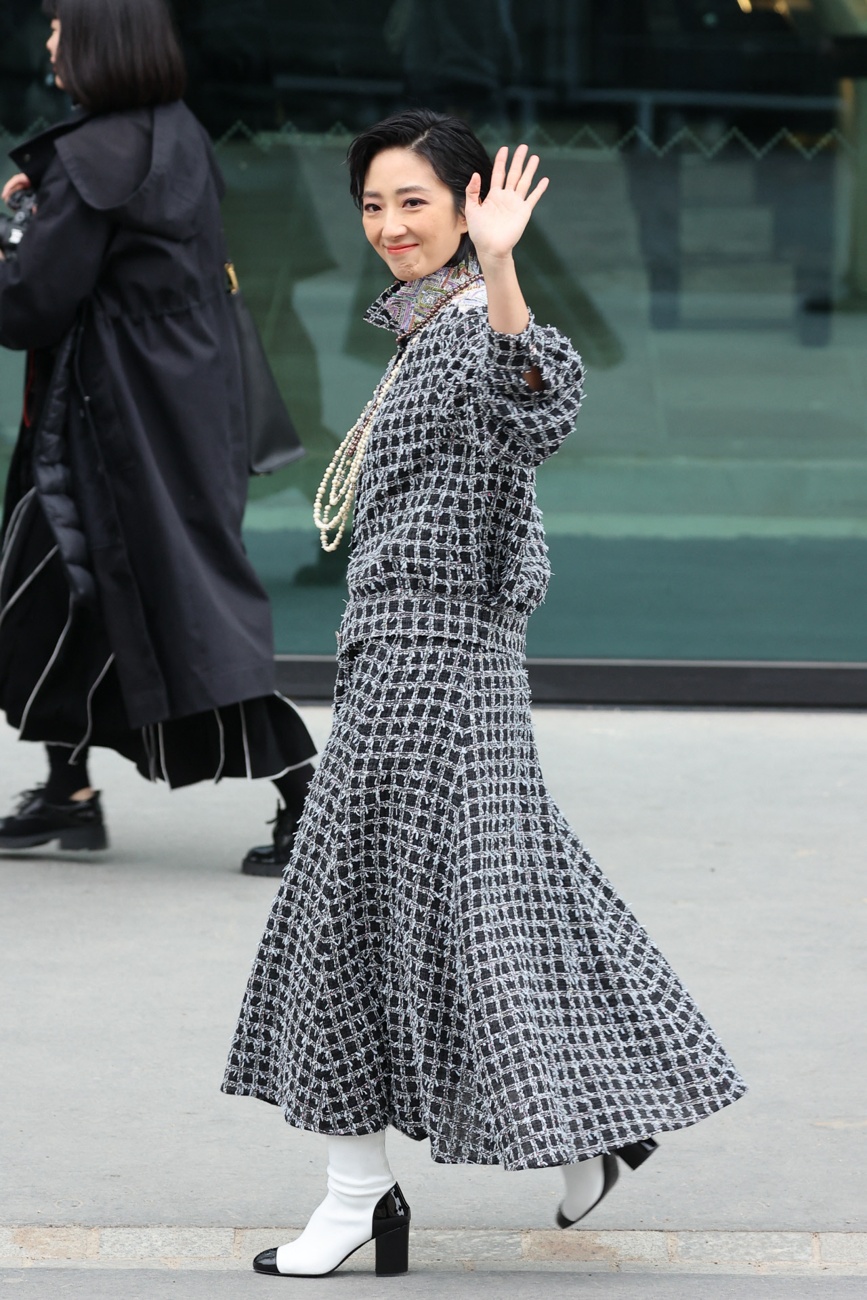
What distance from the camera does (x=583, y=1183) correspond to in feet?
10.9

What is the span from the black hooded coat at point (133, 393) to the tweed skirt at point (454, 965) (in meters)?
1.96

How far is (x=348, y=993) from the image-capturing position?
3170mm

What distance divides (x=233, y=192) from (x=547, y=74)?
1183 mm

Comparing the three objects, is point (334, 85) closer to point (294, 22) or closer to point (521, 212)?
point (294, 22)

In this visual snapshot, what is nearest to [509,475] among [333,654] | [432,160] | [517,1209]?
[432,160]

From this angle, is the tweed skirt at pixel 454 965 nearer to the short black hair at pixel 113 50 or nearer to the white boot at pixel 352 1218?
the white boot at pixel 352 1218

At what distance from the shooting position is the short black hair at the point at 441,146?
126 inches

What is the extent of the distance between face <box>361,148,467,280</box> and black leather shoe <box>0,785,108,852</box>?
266 cm

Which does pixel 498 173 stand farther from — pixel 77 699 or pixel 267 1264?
pixel 77 699

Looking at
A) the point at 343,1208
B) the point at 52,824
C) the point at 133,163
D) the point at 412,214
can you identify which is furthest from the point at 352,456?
the point at 52,824

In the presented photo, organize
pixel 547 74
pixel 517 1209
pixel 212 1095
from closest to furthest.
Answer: pixel 517 1209 < pixel 212 1095 < pixel 547 74

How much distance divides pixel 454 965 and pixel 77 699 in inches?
94.0

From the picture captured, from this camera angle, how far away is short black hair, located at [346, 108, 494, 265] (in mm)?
3203

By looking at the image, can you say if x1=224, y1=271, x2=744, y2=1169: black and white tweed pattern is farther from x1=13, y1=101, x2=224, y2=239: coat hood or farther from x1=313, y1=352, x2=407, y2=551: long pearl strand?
x1=13, y1=101, x2=224, y2=239: coat hood
